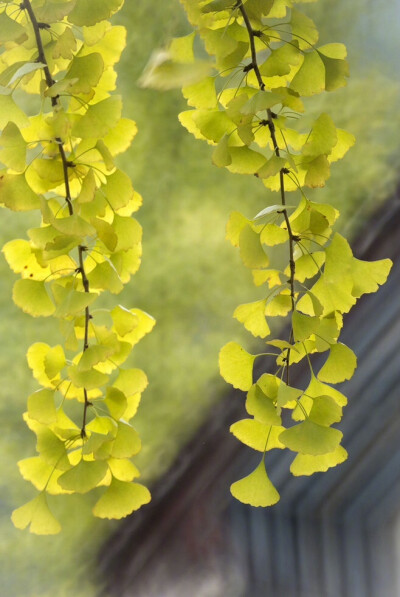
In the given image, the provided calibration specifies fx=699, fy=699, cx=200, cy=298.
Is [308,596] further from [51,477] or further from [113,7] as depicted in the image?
[113,7]

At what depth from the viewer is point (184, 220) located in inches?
31.4

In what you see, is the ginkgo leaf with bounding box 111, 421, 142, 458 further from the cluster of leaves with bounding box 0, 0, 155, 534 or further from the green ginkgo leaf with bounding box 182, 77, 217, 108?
the green ginkgo leaf with bounding box 182, 77, 217, 108

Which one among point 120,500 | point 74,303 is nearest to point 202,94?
point 74,303

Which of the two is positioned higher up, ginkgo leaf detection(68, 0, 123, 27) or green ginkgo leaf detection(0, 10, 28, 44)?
ginkgo leaf detection(68, 0, 123, 27)

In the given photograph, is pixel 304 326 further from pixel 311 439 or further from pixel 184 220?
pixel 184 220

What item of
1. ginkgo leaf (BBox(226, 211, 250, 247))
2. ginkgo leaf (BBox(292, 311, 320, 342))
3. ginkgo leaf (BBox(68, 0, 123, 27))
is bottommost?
ginkgo leaf (BBox(292, 311, 320, 342))

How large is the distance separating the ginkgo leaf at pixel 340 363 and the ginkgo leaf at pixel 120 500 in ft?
0.45

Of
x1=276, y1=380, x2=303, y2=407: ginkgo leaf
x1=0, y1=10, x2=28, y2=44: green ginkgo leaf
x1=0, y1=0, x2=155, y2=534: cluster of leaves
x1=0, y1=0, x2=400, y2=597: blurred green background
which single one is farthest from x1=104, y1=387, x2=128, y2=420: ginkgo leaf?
x1=0, y1=0, x2=400, y2=597: blurred green background

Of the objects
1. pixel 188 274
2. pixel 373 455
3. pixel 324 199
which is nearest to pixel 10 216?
pixel 188 274

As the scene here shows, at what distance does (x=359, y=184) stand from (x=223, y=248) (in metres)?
0.17

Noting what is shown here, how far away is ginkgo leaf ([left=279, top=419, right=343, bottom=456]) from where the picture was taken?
0.38 m

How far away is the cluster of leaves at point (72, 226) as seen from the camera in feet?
1.25

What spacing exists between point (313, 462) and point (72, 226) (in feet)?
0.65

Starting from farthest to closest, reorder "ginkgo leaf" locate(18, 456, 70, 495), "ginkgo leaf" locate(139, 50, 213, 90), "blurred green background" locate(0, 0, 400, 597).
→ "blurred green background" locate(0, 0, 400, 597) < "ginkgo leaf" locate(18, 456, 70, 495) < "ginkgo leaf" locate(139, 50, 213, 90)
